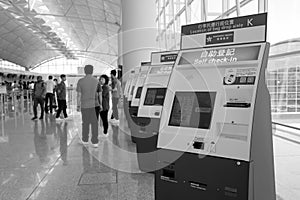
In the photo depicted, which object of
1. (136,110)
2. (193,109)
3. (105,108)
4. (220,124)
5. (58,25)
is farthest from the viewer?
(58,25)

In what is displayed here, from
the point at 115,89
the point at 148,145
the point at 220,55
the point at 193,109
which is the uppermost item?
the point at 220,55

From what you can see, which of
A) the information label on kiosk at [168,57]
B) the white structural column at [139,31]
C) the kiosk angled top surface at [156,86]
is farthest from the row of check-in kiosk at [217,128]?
the white structural column at [139,31]

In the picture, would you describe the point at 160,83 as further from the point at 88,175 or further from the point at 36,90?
the point at 36,90

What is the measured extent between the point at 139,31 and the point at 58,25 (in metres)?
28.3

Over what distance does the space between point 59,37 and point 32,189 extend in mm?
39218

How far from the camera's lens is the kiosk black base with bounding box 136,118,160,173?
13.2 feet

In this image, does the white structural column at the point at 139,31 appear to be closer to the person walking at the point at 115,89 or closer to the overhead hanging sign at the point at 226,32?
the person walking at the point at 115,89

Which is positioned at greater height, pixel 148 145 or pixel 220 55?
pixel 220 55

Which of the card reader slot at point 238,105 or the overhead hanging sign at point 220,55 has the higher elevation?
the overhead hanging sign at point 220,55

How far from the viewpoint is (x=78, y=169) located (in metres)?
4.53

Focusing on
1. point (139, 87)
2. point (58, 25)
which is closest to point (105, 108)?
point (139, 87)

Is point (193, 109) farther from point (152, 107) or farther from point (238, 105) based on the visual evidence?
point (152, 107)

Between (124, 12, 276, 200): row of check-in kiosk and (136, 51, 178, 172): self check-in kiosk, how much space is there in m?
1.46

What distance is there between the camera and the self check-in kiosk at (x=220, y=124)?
7.10 feet
